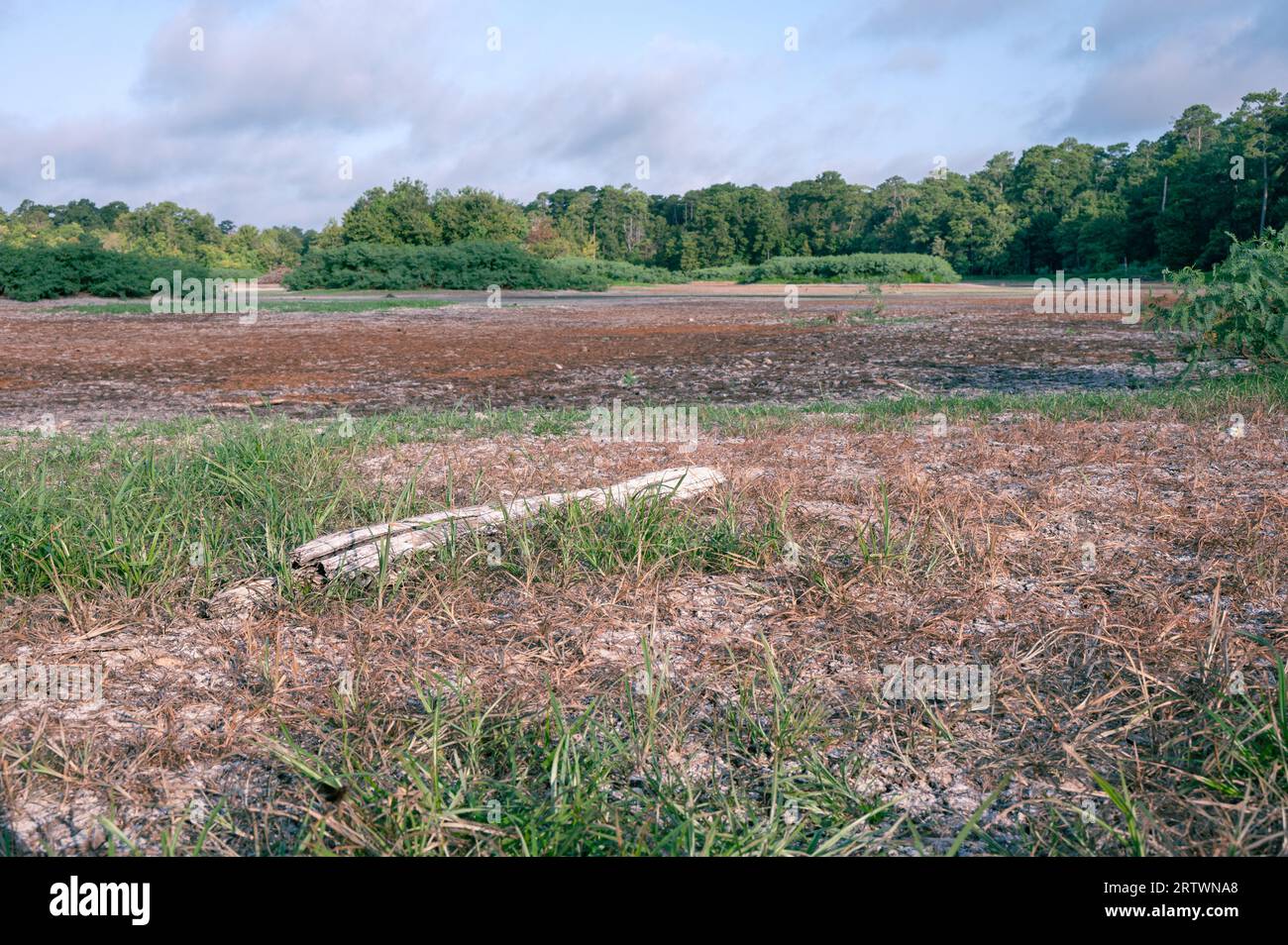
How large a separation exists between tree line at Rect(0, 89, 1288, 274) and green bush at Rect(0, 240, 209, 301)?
4.98m

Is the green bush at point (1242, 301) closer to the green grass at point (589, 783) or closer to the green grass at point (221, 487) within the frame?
the green grass at point (221, 487)

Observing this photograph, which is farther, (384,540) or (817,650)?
(384,540)

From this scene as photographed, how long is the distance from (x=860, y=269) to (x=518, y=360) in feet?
163

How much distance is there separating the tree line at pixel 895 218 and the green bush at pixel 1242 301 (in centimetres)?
3155

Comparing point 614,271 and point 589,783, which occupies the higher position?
point 614,271

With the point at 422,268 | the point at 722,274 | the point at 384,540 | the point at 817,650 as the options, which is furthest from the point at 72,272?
the point at 722,274

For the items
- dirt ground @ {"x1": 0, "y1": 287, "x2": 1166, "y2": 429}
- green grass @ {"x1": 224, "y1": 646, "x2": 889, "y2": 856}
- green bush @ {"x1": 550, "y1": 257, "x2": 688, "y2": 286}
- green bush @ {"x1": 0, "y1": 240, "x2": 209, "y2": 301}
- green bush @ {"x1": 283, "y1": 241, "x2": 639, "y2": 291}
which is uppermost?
green bush @ {"x1": 550, "y1": 257, "x2": 688, "y2": 286}

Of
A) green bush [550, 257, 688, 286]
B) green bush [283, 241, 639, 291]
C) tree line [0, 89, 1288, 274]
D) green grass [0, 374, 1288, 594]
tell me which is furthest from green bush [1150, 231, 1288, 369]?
green bush [550, 257, 688, 286]

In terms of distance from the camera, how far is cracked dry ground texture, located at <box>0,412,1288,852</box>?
7.75ft

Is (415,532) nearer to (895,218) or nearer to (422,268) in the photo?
(422,268)

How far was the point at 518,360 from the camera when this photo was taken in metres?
16.4

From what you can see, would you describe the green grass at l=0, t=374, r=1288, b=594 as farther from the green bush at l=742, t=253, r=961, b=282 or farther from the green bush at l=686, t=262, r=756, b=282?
the green bush at l=686, t=262, r=756, b=282

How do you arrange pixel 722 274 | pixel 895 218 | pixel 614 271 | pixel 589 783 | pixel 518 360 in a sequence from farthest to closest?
pixel 895 218 → pixel 722 274 → pixel 614 271 → pixel 518 360 → pixel 589 783
